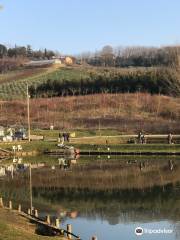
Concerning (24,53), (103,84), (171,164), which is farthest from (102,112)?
(24,53)

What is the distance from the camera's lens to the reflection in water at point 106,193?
904 inches

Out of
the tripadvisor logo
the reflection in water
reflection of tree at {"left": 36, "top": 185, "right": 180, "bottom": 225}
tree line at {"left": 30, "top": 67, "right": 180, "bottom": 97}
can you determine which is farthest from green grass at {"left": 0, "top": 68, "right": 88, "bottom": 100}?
the tripadvisor logo

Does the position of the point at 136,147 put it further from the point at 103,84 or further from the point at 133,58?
Answer: the point at 133,58

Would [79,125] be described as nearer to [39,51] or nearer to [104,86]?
[104,86]

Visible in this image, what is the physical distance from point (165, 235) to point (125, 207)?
21.2 ft

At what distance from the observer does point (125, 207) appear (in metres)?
26.8

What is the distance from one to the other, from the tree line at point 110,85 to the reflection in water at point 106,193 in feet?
145

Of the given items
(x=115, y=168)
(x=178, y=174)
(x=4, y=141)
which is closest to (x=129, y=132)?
(x=4, y=141)

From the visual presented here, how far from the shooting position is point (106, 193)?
103ft

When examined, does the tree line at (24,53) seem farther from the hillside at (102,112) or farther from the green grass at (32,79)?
the hillside at (102,112)

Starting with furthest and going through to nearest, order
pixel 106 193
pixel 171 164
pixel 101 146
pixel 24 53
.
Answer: pixel 24 53 < pixel 101 146 < pixel 171 164 < pixel 106 193

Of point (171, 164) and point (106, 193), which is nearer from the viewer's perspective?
point (106, 193)

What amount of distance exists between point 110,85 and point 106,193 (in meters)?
66.9

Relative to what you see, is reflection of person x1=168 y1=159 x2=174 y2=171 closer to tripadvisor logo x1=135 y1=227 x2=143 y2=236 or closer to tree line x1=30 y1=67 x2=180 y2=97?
tripadvisor logo x1=135 y1=227 x2=143 y2=236
